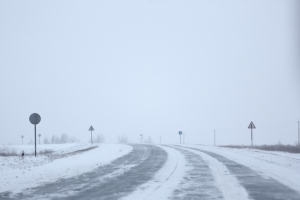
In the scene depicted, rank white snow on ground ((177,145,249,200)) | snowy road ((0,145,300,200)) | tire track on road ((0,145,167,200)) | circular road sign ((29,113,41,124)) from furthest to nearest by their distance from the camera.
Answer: circular road sign ((29,113,41,124)) < tire track on road ((0,145,167,200)) < snowy road ((0,145,300,200)) < white snow on ground ((177,145,249,200))

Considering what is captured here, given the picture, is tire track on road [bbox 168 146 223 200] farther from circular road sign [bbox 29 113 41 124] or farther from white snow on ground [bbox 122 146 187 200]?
circular road sign [bbox 29 113 41 124]

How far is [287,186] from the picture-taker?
10.5 metres

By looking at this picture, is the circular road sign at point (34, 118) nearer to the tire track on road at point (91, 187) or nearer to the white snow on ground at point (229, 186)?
the tire track on road at point (91, 187)

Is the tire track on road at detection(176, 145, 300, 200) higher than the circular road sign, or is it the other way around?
the circular road sign

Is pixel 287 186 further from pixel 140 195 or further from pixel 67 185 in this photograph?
pixel 67 185

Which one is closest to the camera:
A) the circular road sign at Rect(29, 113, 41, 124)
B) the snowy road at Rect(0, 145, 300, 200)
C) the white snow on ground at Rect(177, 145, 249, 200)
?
the white snow on ground at Rect(177, 145, 249, 200)

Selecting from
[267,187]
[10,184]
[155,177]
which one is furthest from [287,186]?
[10,184]

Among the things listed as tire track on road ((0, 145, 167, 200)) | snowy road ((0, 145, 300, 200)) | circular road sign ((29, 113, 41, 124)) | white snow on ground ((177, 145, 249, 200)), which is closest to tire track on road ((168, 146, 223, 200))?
snowy road ((0, 145, 300, 200))

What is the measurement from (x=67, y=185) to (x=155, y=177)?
3.51 metres

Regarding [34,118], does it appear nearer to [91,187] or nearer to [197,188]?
[91,187]

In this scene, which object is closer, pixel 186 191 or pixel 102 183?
pixel 186 191

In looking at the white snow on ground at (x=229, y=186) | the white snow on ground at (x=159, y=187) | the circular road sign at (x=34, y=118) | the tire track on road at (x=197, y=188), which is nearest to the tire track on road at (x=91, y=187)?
the white snow on ground at (x=159, y=187)

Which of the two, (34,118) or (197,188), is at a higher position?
(34,118)

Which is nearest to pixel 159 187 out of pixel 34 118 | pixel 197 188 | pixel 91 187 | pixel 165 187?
pixel 165 187
